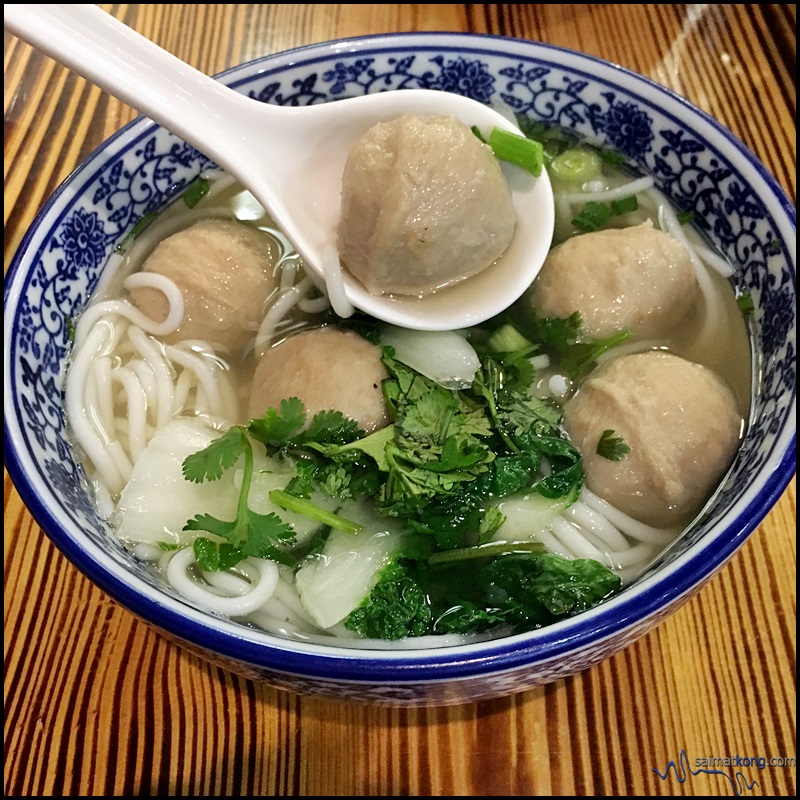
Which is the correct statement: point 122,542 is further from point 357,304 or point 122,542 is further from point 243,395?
point 357,304

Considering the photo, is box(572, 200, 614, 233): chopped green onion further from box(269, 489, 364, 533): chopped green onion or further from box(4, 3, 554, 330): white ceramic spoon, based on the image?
box(269, 489, 364, 533): chopped green onion

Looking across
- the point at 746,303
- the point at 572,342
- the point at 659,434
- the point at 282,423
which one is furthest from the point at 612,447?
the point at 282,423

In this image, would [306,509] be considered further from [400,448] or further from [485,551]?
[485,551]

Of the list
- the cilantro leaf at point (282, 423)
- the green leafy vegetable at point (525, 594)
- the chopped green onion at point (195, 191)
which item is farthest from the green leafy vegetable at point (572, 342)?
the chopped green onion at point (195, 191)

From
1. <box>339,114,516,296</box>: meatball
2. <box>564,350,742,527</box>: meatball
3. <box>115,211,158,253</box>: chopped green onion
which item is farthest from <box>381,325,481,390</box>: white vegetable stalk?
<box>115,211,158,253</box>: chopped green onion

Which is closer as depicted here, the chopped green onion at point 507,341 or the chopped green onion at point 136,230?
the chopped green onion at point 507,341

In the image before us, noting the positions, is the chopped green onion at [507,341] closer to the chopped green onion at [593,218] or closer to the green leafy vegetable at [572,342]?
the green leafy vegetable at [572,342]
